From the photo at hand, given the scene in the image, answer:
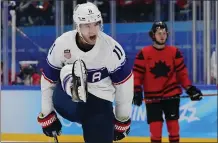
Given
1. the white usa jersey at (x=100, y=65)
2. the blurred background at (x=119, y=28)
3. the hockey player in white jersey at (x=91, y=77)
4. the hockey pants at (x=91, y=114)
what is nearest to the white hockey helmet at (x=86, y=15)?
the hockey player in white jersey at (x=91, y=77)

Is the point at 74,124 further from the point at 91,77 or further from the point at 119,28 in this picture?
the point at 91,77

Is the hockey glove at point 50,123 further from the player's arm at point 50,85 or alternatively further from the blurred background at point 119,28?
the blurred background at point 119,28

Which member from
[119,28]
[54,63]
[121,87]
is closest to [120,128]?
[121,87]

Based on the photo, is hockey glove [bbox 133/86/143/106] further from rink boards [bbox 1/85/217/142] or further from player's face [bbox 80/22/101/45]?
player's face [bbox 80/22/101/45]

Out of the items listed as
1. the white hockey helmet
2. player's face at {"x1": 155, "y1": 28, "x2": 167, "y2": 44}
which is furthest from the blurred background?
the white hockey helmet

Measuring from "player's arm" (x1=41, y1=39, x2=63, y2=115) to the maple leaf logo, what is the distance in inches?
76.6

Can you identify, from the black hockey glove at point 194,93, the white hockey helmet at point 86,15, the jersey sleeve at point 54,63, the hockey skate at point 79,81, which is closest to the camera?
the hockey skate at point 79,81

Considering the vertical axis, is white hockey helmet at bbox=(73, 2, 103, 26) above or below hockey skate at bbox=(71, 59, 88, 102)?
above

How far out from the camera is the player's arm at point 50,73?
2.63m

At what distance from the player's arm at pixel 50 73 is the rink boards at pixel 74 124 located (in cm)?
319

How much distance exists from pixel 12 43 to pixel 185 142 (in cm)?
250

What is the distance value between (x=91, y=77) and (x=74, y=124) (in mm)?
3444

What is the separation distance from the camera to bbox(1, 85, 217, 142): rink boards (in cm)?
581

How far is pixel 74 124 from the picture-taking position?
6.03 metres
